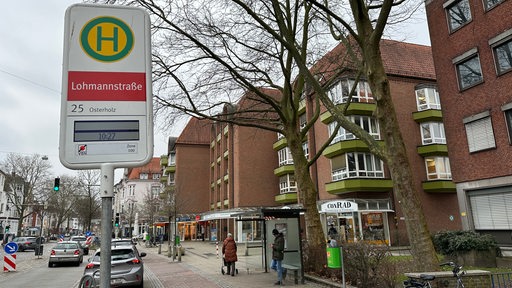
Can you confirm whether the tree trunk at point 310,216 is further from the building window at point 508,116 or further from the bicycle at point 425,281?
the building window at point 508,116

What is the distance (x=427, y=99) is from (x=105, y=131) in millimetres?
36130

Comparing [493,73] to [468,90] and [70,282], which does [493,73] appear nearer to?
[468,90]

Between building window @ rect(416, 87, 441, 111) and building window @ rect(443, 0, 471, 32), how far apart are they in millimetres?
13125

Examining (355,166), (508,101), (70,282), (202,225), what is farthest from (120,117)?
(202,225)

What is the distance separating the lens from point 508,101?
59.4 feet

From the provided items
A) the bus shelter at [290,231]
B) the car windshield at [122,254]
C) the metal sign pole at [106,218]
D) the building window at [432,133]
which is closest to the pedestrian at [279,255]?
the bus shelter at [290,231]

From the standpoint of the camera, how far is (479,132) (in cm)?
1984

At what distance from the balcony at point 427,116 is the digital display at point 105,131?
3487 centimetres

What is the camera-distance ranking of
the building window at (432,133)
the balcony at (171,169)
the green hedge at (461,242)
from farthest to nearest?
the balcony at (171,169), the building window at (432,133), the green hedge at (461,242)

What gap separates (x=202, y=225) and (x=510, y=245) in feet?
149

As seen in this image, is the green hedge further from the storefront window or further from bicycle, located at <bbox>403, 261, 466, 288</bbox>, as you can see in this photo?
the storefront window

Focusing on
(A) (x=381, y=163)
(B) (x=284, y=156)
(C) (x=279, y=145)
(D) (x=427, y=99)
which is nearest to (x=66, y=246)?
(A) (x=381, y=163)

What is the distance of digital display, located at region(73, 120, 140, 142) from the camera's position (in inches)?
86.4

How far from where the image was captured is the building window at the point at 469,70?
65.6ft
